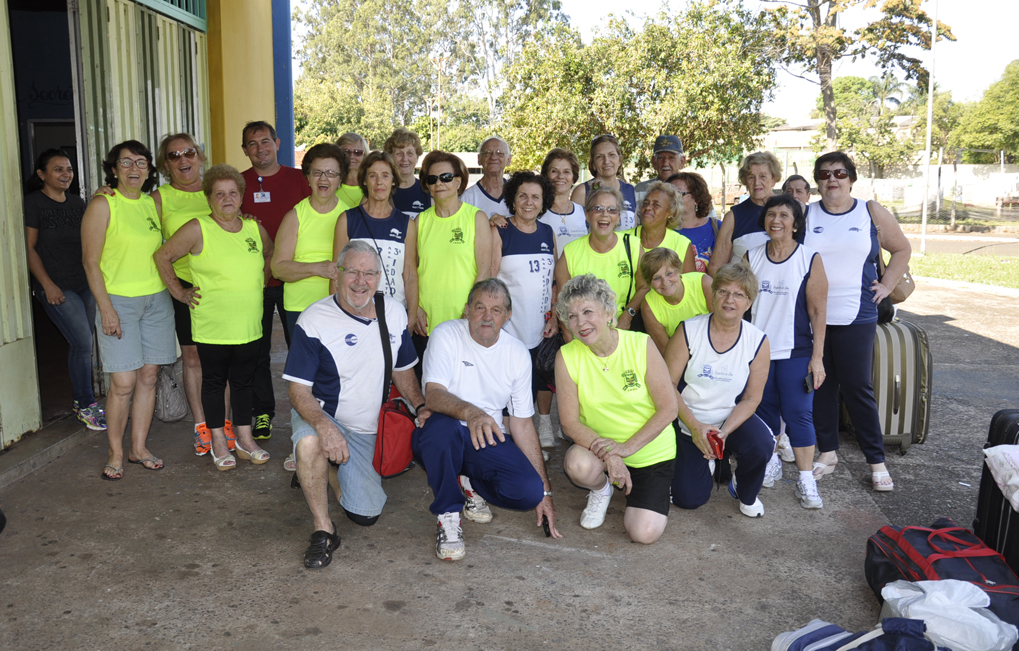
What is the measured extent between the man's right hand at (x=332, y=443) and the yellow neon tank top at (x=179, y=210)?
167 centimetres

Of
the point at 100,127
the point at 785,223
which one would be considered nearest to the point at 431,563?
the point at 785,223

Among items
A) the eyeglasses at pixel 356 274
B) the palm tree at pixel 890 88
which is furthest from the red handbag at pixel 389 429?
the palm tree at pixel 890 88

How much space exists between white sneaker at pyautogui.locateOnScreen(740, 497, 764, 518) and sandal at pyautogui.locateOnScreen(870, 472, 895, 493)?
0.79 meters

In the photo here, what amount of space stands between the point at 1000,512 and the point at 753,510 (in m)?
1.13

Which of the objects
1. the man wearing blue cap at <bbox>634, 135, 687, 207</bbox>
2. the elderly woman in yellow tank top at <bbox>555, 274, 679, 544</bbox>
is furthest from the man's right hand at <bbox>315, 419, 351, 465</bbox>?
the man wearing blue cap at <bbox>634, 135, 687, 207</bbox>

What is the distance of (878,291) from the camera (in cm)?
438

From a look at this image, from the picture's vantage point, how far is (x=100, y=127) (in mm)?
5398

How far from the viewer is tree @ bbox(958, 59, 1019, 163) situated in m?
34.9

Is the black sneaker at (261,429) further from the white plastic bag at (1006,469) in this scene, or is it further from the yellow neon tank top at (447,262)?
the white plastic bag at (1006,469)

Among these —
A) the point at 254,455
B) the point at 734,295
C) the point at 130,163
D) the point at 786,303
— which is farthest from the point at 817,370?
the point at 130,163

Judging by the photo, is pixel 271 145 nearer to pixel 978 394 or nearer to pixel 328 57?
pixel 978 394

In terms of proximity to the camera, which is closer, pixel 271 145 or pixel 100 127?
pixel 271 145

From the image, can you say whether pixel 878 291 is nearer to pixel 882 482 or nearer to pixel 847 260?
pixel 847 260

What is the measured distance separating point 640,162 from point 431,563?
17.3 meters
